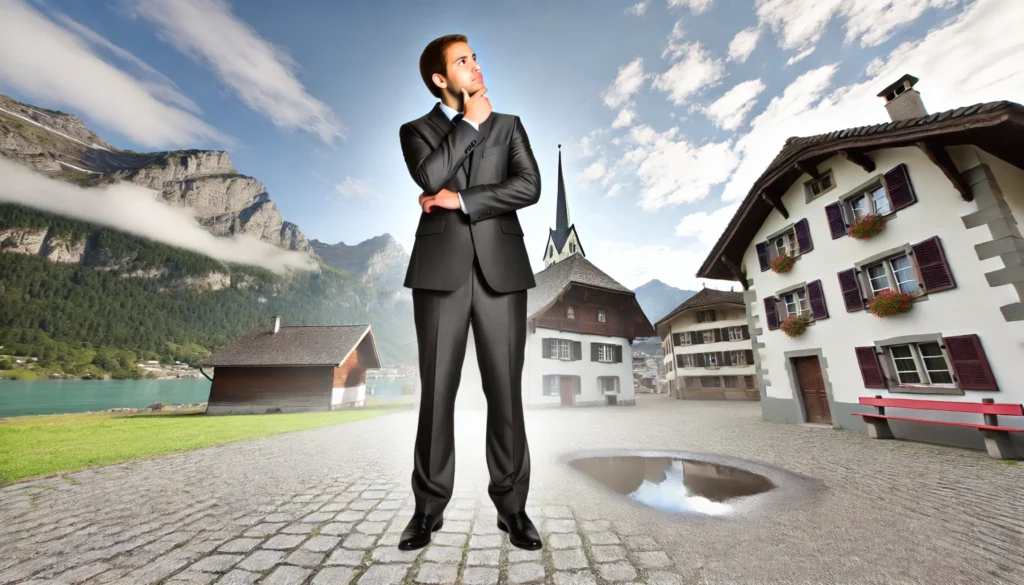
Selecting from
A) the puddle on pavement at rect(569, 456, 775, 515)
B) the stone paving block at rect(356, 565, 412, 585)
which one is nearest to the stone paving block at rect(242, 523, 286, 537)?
the stone paving block at rect(356, 565, 412, 585)

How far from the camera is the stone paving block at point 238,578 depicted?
70.6 inches

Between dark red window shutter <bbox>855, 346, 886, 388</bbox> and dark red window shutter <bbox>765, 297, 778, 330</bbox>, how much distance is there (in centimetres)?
256

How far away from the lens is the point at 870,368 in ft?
27.7

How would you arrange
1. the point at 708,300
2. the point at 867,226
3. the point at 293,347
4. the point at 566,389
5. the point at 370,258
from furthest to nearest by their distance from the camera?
1. the point at 370,258
2. the point at 708,300
3. the point at 293,347
4. the point at 566,389
5. the point at 867,226

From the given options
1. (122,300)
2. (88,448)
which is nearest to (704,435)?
(88,448)

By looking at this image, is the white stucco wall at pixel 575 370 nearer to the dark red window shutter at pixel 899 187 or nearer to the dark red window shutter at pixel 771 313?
the dark red window shutter at pixel 771 313

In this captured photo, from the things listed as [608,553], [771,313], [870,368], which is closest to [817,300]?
[771,313]

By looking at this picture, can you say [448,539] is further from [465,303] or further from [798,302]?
[798,302]

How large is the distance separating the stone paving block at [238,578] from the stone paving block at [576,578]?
5.12ft

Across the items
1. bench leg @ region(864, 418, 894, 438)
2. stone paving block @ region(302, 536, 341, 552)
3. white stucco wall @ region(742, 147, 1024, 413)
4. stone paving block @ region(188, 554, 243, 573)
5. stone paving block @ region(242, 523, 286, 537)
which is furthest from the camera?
bench leg @ region(864, 418, 894, 438)

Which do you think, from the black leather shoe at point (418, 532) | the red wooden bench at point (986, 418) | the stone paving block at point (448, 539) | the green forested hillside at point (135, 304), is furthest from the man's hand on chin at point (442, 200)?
the green forested hillside at point (135, 304)

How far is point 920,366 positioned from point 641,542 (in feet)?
31.5

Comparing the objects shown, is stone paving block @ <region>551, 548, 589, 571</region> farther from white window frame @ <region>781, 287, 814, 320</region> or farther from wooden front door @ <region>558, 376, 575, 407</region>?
wooden front door @ <region>558, 376, 575, 407</region>

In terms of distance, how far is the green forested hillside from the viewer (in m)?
61.3
